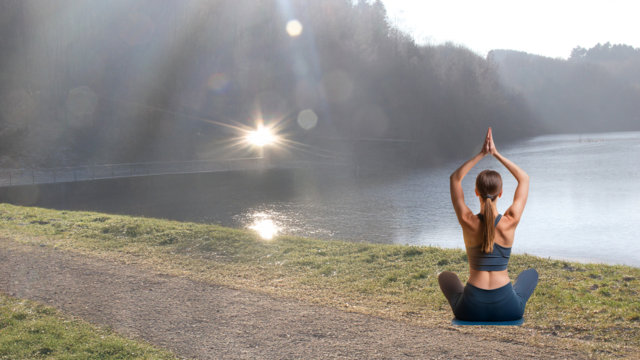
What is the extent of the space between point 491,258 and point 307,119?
193ft

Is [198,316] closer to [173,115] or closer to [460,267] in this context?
[460,267]

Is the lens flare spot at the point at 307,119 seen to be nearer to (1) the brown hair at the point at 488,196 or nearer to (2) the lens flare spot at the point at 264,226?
(2) the lens flare spot at the point at 264,226

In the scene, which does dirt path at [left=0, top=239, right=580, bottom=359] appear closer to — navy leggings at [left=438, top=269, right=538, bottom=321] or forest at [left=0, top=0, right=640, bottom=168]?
navy leggings at [left=438, top=269, right=538, bottom=321]

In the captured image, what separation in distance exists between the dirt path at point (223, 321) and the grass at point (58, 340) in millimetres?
279

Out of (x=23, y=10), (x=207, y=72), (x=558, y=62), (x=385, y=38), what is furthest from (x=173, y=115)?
(x=558, y=62)

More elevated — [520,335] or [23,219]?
[23,219]

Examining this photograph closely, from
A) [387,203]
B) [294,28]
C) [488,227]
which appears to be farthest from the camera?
[294,28]

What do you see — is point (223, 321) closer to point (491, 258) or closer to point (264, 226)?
point (491, 258)

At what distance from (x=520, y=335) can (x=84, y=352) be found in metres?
5.21

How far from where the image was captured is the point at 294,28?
63281 mm

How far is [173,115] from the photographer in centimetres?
4978

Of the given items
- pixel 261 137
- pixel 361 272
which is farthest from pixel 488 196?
pixel 261 137

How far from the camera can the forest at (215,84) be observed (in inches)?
1689

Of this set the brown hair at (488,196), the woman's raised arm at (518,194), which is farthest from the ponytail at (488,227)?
the woman's raised arm at (518,194)
